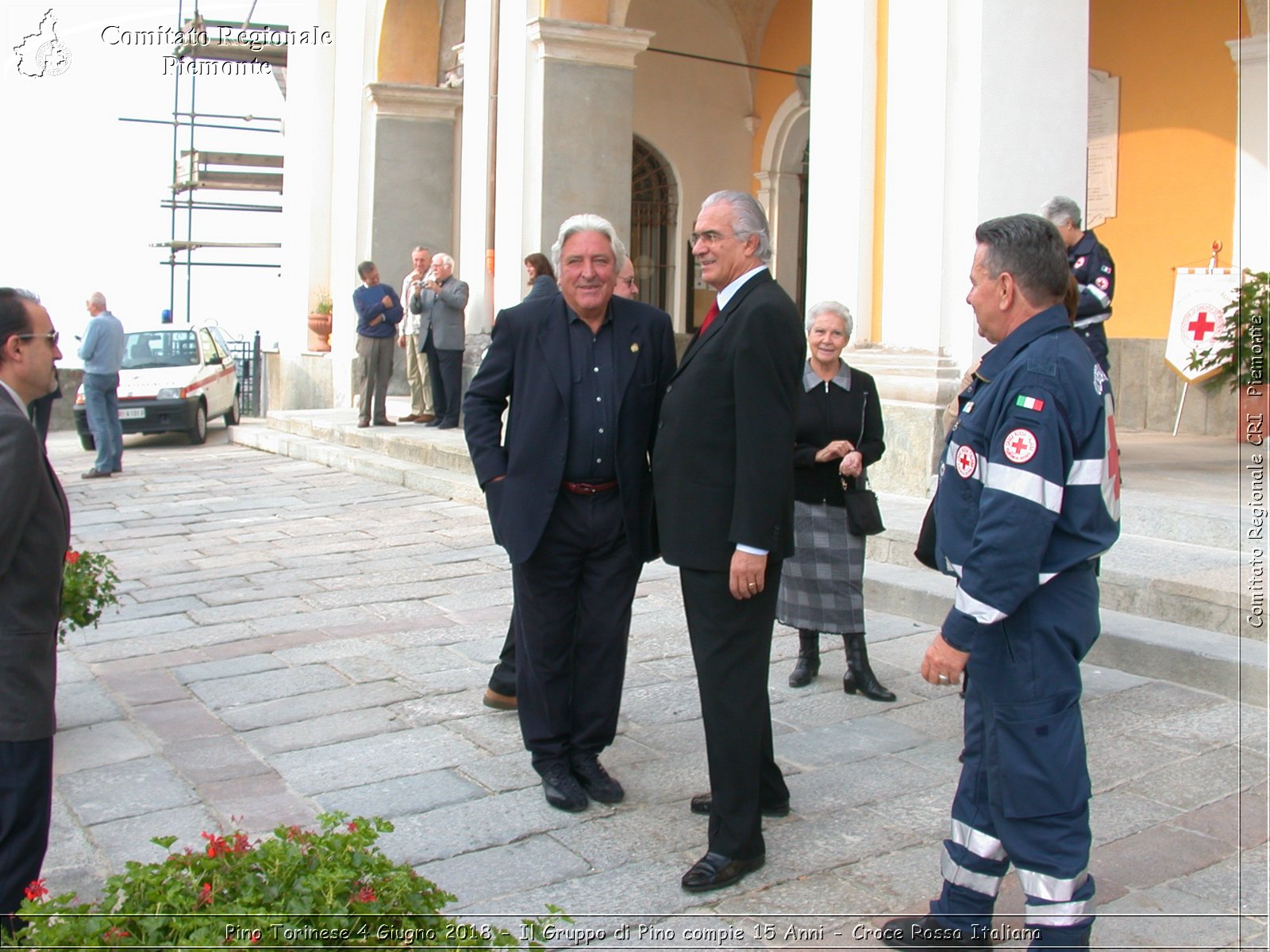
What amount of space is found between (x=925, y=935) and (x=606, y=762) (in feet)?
5.21

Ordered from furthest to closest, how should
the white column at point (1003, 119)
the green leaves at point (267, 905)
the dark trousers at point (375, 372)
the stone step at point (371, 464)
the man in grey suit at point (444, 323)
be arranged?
the dark trousers at point (375, 372) → the man in grey suit at point (444, 323) → the stone step at point (371, 464) → the white column at point (1003, 119) → the green leaves at point (267, 905)

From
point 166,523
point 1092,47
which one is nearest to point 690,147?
point 1092,47

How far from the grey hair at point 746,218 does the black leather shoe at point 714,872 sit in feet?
5.30

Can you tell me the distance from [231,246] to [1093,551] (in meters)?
28.6

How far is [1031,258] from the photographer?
2.82 metres

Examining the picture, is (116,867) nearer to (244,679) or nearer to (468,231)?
(244,679)

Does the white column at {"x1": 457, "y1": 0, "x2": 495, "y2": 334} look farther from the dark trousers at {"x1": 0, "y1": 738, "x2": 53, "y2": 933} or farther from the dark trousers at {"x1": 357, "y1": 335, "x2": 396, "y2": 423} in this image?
the dark trousers at {"x1": 0, "y1": 738, "x2": 53, "y2": 933}

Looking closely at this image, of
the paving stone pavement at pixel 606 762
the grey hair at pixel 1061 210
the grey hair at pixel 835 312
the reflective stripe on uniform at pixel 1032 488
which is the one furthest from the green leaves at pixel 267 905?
the grey hair at pixel 1061 210

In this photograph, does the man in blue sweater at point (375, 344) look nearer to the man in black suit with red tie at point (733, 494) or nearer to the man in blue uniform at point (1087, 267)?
the man in blue uniform at point (1087, 267)

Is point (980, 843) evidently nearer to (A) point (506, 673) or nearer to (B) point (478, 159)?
(A) point (506, 673)

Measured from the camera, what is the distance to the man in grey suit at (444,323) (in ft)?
40.7

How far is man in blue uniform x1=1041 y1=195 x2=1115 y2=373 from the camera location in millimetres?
6656

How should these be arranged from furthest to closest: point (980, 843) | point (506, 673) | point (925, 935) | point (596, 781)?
point (506, 673), point (596, 781), point (925, 935), point (980, 843)

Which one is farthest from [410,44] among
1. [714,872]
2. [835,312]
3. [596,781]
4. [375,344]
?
[714,872]
